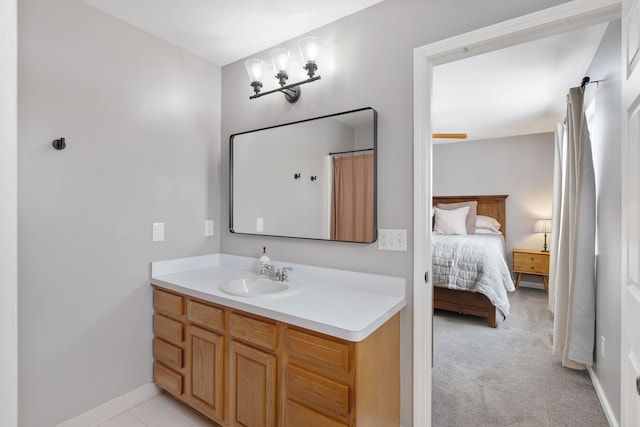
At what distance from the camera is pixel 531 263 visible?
4.87 m

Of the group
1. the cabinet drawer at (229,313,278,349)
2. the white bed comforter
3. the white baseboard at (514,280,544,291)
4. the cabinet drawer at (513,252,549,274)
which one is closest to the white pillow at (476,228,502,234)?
the cabinet drawer at (513,252,549,274)

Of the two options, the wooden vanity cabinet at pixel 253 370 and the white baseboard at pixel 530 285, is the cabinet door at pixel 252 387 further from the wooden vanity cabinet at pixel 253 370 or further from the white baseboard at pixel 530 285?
the white baseboard at pixel 530 285

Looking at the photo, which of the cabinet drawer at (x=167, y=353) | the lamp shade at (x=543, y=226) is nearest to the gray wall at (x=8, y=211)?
the cabinet drawer at (x=167, y=353)

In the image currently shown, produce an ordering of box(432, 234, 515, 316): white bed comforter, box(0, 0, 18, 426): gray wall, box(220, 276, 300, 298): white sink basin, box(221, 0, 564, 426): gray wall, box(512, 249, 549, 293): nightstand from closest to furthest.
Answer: box(0, 0, 18, 426): gray wall < box(221, 0, 564, 426): gray wall < box(220, 276, 300, 298): white sink basin < box(432, 234, 515, 316): white bed comforter < box(512, 249, 549, 293): nightstand

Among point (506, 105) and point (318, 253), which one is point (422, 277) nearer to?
point (318, 253)

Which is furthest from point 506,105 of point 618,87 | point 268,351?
point 268,351

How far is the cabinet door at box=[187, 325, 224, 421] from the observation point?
172 centimetres

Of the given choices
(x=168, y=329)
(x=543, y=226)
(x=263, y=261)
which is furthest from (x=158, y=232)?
(x=543, y=226)

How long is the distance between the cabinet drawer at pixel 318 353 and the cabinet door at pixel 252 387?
15 cm

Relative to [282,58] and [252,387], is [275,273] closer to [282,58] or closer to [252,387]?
[252,387]

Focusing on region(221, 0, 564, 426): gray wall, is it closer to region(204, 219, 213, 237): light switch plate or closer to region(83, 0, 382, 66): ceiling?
region(83, 0, 382, 66): ceiling

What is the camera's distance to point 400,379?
1.71 meters

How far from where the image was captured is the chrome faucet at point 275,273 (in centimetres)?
200

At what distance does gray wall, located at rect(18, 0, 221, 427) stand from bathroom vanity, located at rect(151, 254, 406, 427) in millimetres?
222
